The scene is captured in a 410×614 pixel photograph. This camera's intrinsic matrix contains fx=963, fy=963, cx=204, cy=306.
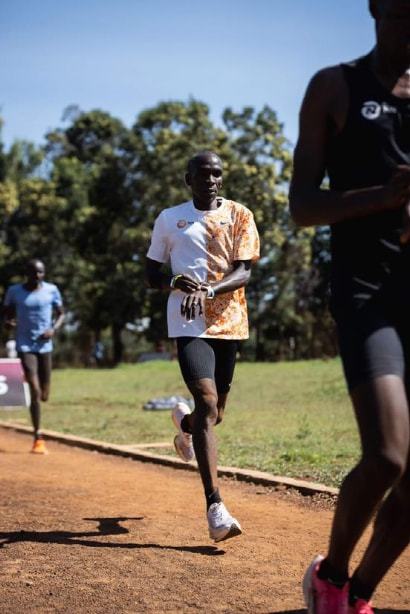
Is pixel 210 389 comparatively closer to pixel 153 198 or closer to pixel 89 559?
pixel 89 559

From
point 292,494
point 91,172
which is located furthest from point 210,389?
point 91,172

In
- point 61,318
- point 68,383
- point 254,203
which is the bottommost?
point 68,383

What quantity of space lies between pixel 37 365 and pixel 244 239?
5.65 metres

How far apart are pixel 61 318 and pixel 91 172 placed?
4048 centimetres

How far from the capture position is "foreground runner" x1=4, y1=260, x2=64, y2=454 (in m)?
11.0

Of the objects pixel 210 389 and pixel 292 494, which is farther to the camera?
pixel 292 494

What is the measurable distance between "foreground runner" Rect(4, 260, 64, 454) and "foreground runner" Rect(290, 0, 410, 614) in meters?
7.71

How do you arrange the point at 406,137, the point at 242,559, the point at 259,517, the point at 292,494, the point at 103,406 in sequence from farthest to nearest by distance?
the point at 103,406
the point at 292,494
the point at 259,517
the point at 242,559
the point at 406,137

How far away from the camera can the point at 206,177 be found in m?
6.07

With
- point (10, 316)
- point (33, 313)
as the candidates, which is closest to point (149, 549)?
point (33, 313)

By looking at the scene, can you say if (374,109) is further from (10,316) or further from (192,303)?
(10,316)

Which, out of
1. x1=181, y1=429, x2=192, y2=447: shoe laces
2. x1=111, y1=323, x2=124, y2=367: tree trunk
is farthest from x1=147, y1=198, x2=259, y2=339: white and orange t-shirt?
x1=111, y1=323, x2=124, y2=367: tree trunk

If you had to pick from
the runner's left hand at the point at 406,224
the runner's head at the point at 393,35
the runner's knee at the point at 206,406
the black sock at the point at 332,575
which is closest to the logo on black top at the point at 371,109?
the runner's head at the point at 393,35

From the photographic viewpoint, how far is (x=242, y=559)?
516cm
